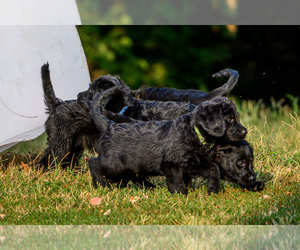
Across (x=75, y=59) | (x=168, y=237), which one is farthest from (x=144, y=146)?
(x=75, y=59)

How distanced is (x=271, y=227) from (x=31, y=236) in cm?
167

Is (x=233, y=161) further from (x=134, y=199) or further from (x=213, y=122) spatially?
(x=134, y=199)

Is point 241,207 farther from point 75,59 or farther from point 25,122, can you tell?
point 75,59

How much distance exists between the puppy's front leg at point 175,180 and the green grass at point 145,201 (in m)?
0.06

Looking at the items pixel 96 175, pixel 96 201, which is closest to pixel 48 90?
pixel 96 175

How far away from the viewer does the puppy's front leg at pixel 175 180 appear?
4305 mm

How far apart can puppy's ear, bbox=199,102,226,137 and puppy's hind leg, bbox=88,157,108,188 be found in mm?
1140

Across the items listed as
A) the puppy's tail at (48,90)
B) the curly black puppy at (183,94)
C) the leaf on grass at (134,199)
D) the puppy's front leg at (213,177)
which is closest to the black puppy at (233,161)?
the puppy's front leg at (213,177)

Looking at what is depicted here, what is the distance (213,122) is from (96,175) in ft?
4.20

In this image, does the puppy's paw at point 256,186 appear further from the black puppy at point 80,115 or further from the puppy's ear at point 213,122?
the black puppy at point 80,115

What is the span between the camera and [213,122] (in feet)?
13.6

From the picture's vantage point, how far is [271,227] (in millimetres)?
3564

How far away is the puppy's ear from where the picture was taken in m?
4.14

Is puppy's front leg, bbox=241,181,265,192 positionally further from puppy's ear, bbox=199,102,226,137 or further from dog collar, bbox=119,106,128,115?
dog collar, bbox=119,106,128,115
